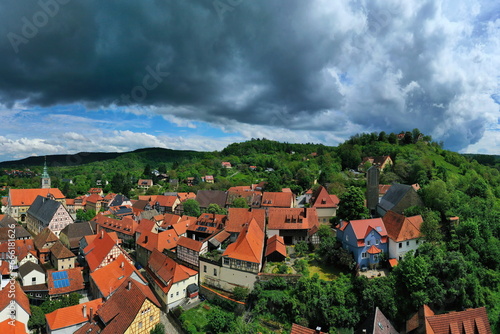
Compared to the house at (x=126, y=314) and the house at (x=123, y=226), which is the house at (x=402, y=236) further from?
the house at (x=123, y=226)

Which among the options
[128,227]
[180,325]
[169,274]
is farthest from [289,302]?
[128,227]

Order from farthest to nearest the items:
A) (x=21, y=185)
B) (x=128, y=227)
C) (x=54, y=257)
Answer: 1. (x=21, y=185)
2. (x=128, y=227)
3. (x=54, y=257)

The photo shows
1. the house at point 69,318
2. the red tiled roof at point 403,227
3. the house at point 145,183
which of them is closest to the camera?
the house at point 69,318

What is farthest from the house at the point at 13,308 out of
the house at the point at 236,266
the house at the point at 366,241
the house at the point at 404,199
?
the house at the point at 404,199

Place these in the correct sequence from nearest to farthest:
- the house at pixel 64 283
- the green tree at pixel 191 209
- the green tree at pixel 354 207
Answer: the house at pixel 64 283 < the green tree at pixel 354 207 < the green tree at pixel 191 209

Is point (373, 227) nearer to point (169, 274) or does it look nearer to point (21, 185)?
point (169, 274)

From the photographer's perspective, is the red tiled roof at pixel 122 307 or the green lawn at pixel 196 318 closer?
the red tiled roof at pixel 122 307

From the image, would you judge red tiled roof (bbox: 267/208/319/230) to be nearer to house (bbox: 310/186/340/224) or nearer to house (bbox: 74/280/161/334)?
house (bbox: 310/186/340/224)
